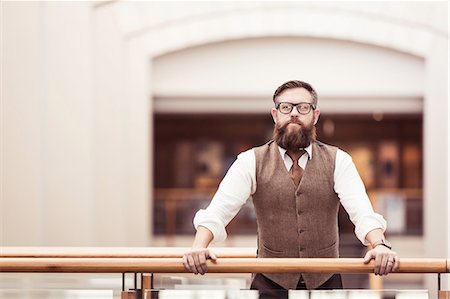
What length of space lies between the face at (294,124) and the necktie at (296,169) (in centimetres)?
8

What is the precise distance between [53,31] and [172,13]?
282cm

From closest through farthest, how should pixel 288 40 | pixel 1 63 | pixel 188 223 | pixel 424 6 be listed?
1. pixel 1 63
2. pixel 424 6
3. pixel 288 40
4. pixel 188 223

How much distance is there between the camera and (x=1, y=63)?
8.56m

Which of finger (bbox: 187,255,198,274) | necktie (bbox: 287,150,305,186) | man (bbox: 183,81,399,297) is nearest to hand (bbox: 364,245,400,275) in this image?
man (bbox: 183,81,399,297)

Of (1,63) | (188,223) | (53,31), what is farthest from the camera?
(188,223)

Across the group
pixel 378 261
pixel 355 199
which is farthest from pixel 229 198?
pixel 378 261

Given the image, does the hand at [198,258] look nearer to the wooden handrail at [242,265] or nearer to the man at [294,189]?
the wooden handrail at [242,265]

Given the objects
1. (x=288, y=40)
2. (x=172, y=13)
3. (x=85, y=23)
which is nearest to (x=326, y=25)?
(x=288, y=40)

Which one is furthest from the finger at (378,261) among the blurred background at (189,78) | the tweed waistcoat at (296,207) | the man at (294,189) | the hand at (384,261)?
the blurred background at (189,78)

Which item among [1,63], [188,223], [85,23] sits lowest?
[188,223]

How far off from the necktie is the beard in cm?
8

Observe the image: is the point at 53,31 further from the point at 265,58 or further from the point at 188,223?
the point at 188,223

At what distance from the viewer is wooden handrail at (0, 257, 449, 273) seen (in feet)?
11.2

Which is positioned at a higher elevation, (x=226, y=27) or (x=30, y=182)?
(x=226, y=27)
